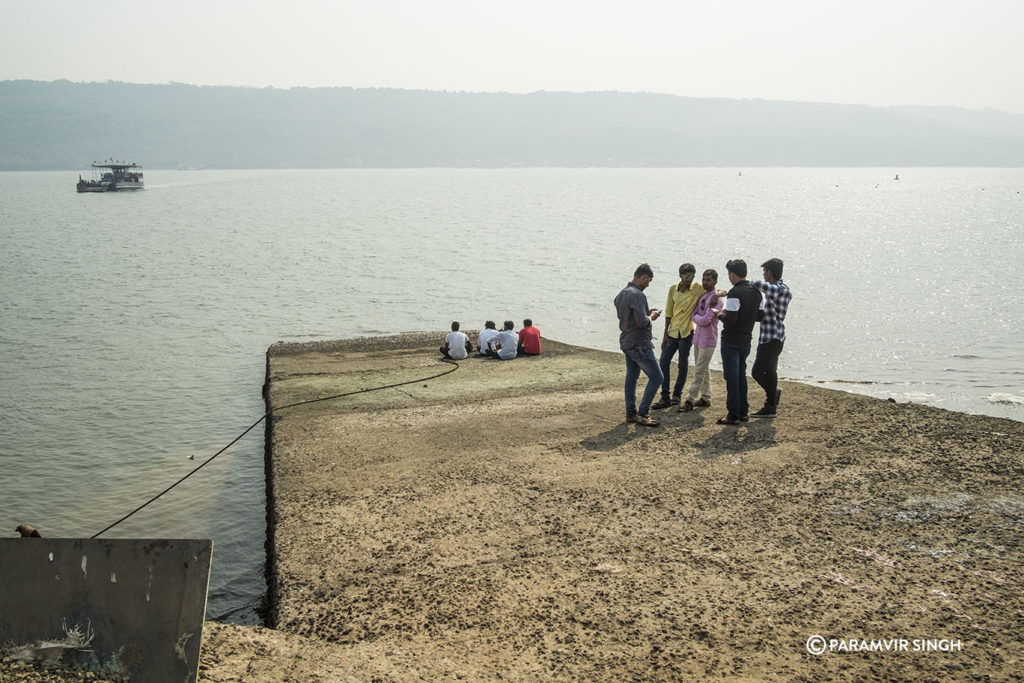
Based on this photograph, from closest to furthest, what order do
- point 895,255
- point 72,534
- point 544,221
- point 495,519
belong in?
point 495,519, point 72,534, point 895,255, point 544,221

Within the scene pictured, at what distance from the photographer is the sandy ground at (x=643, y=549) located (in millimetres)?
5012

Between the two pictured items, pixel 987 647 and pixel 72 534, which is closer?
pixel 987 647

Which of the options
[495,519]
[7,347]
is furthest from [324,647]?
[7,347]

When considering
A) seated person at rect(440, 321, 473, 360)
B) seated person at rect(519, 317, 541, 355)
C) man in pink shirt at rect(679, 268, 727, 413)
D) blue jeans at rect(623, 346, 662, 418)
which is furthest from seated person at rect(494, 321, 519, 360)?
blue jeans at rect(623, 346, 662, 418)

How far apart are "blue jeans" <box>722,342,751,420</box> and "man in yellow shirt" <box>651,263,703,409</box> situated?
785 mm

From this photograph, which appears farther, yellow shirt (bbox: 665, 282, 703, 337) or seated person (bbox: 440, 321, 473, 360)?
seated person (bbox: 440, 321, 473, 360)

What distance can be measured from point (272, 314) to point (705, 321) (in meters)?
22.1

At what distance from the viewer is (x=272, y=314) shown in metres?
29.1

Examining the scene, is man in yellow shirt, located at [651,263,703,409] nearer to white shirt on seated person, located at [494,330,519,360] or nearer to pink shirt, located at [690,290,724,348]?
pink shirt, located at [690,290,724,348]

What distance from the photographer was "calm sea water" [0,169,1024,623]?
1184cm

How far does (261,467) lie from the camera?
478 inches

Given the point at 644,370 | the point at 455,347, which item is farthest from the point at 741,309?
the point at 455,347

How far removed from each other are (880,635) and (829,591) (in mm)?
560

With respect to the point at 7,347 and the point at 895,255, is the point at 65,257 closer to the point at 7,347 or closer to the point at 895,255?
the point at 7,347
